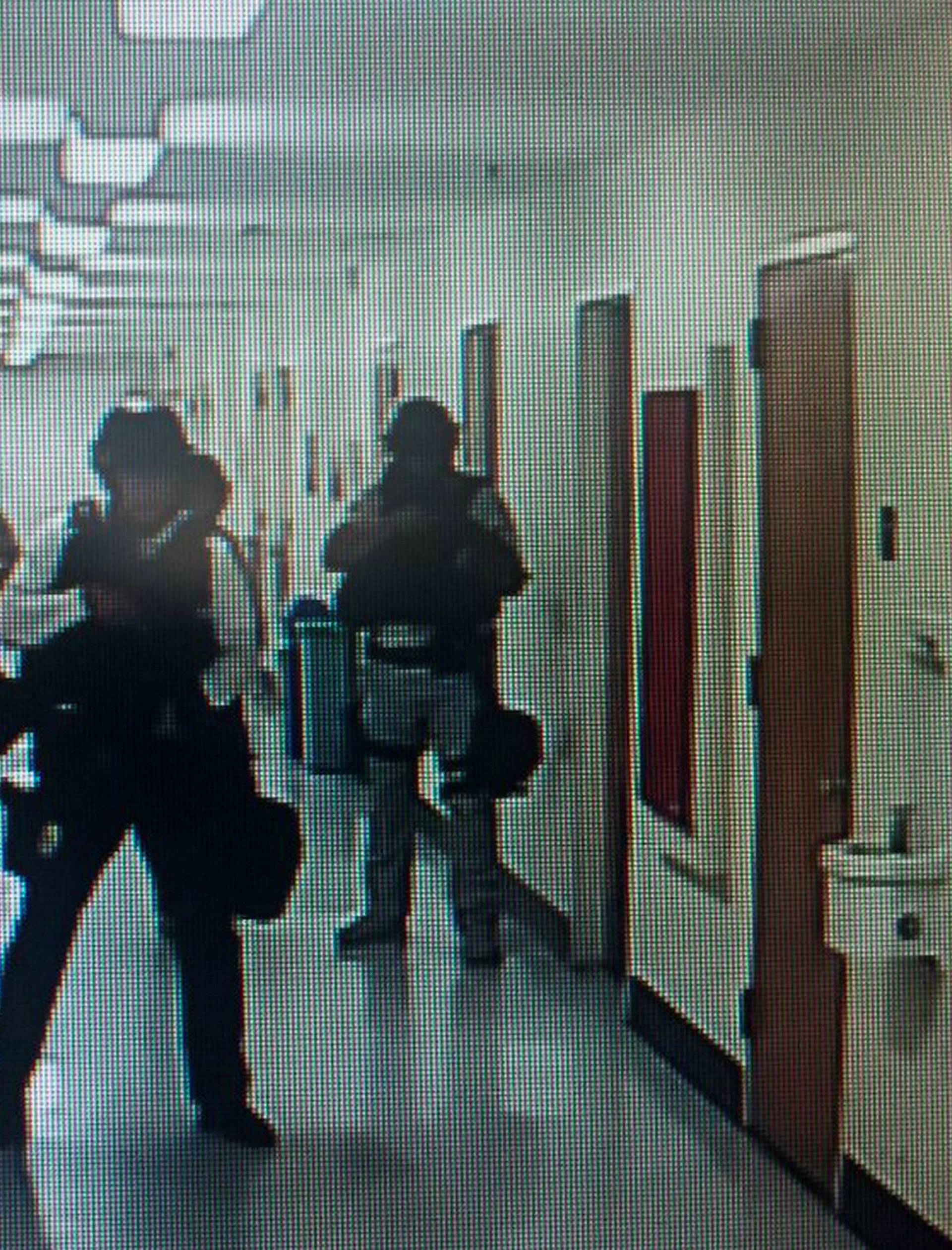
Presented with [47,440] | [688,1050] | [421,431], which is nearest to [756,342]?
[421,431]

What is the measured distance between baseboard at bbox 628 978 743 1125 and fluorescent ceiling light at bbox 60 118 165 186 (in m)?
1.40

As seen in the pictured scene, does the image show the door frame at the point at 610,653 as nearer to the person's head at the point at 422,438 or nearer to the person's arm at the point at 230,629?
the person's head at the point at 422,438

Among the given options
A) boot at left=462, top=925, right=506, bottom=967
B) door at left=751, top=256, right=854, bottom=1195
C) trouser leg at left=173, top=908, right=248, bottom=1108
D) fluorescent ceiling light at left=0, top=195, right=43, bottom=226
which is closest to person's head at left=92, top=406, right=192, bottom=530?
trouser leg at left=173, top=908, right=248, bottom=1108

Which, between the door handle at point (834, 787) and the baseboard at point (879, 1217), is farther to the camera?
the door handle at point (834, 787)

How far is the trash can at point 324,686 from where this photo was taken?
7.63ft

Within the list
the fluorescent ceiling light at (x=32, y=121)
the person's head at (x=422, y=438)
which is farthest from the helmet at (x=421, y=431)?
the fluorescent ceiling light at (x=32, y=121)

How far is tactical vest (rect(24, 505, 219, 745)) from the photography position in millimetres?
2123

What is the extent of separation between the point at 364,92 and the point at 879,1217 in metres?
1.43

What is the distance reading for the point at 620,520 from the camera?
316cm

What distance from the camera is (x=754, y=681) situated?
255 cm

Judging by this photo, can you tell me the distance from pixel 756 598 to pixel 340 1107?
0.83 m

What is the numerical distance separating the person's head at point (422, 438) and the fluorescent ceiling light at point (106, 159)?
0.85m

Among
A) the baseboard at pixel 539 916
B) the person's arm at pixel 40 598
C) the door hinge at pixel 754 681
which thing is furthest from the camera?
the baseboard at pixel 539 916

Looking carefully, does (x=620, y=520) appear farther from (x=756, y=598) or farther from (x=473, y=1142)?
(x=473, y=1142)
